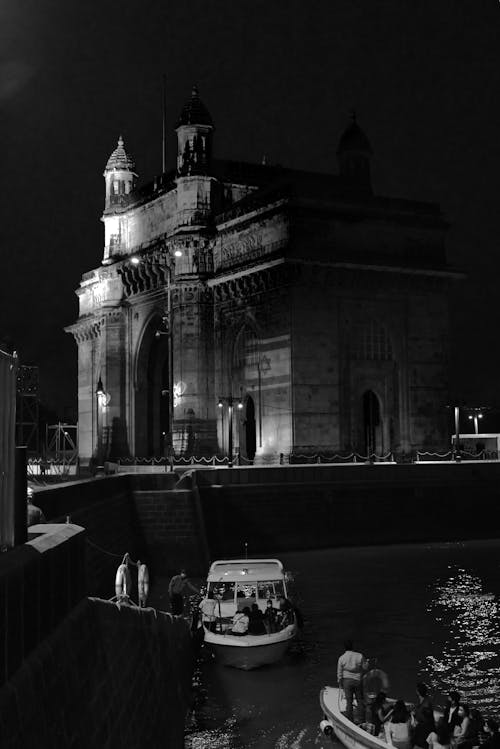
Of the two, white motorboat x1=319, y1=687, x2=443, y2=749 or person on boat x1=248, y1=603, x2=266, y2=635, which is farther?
person on boat x1=248, y1=603, x2=266, y2=635

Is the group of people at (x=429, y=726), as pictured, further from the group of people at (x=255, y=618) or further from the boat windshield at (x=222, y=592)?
the boat windshield at (x=222, y=592)

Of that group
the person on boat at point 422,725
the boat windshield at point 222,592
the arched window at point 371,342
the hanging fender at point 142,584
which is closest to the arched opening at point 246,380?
the arched window at point 371,342

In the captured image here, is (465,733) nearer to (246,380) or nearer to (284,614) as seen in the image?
(284,614)

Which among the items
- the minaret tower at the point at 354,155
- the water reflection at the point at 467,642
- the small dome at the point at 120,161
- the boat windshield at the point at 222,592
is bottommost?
the water reflection at the point at 467,642

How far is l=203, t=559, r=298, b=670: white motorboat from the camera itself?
24859 millimetres

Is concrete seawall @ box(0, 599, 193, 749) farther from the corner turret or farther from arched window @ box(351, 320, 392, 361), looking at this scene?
the corner turret

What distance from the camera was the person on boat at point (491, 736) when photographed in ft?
50.7

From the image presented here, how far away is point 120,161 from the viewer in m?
80.1

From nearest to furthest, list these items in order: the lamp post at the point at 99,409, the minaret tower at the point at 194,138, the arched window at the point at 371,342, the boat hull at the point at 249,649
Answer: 1. the boat hull at the point at 249,649
2. the arched window at the point at 371,342
3. the minaret tower at the point at 194,138
4. the lamp post at the point at 99,409

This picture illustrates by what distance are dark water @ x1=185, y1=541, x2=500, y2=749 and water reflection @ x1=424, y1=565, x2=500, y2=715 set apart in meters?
0.03

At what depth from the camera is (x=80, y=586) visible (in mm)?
12188

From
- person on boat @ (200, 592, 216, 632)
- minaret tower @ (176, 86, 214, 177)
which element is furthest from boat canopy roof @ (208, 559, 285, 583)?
minaret tower @ (176, 86, 214, 177)

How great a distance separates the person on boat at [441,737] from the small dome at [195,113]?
179 ft

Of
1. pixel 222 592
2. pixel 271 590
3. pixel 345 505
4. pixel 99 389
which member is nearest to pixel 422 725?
pixel 271 590
